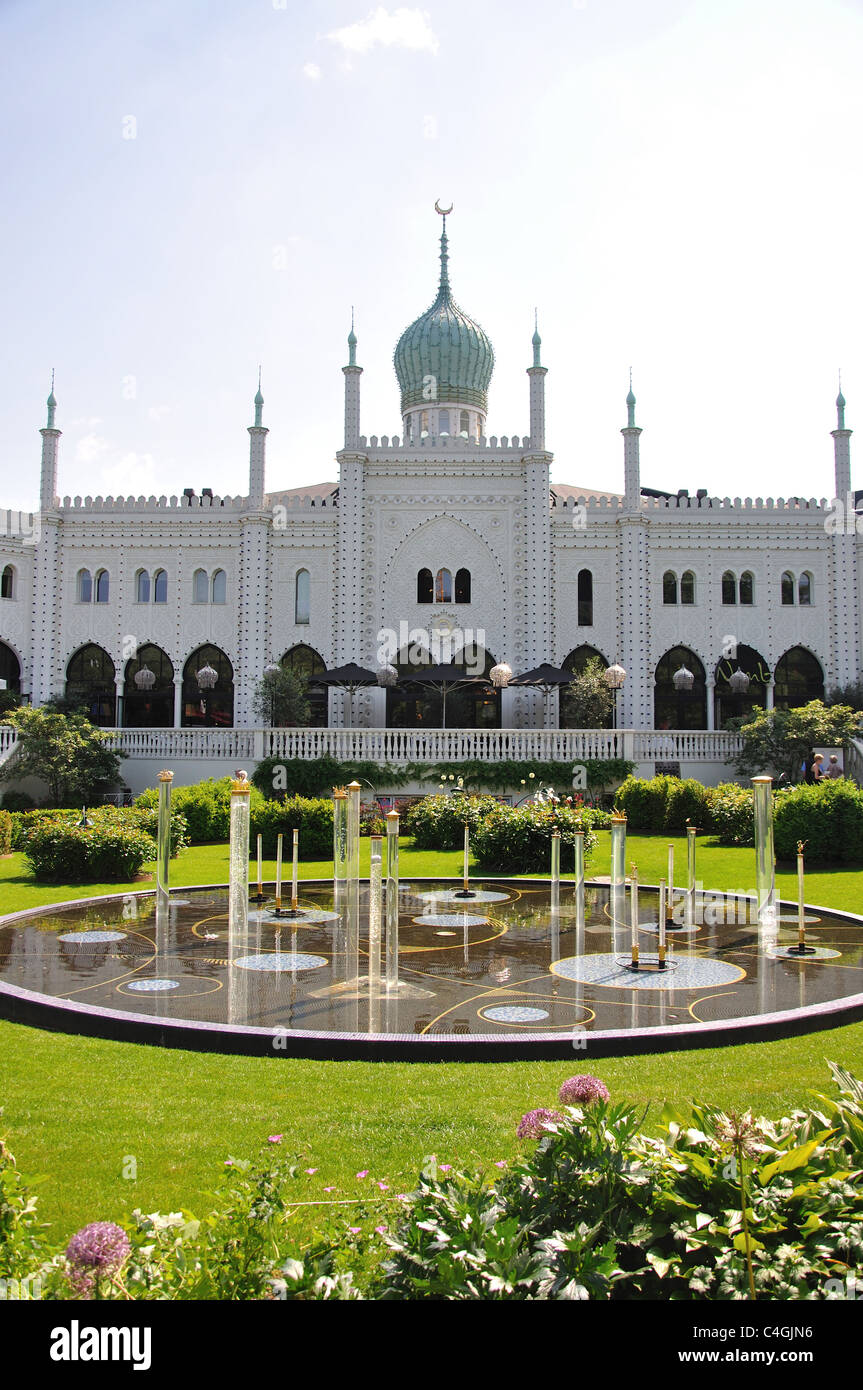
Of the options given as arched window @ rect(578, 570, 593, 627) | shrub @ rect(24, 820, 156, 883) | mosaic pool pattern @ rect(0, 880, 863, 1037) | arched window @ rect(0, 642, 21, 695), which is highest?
arched window @ rect(578, 570, 593, 627)

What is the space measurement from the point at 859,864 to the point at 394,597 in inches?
876

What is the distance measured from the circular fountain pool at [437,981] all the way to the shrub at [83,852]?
2.78 meters

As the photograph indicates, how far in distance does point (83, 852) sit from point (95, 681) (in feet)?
76.1

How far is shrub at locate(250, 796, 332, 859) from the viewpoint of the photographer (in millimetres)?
21547

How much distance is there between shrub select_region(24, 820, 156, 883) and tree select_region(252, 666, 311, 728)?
1728 cm

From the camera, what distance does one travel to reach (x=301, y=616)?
38125 mm

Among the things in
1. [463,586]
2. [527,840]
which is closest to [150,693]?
[463,586]

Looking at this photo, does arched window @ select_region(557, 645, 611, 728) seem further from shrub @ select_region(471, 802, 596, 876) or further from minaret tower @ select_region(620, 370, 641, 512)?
shrub @ select_region(471, 802, 596, 876)

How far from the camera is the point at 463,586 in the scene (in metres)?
37.6

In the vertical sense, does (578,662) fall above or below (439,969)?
above

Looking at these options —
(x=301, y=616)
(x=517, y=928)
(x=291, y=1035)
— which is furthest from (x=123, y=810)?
(x=301, y=616)

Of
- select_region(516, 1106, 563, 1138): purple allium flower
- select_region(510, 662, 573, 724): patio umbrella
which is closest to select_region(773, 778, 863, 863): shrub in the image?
select_region(510, 662, 573, 724): patio umbrella

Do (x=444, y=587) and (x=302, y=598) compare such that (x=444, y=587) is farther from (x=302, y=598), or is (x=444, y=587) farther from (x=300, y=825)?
(x=300, y=825)
